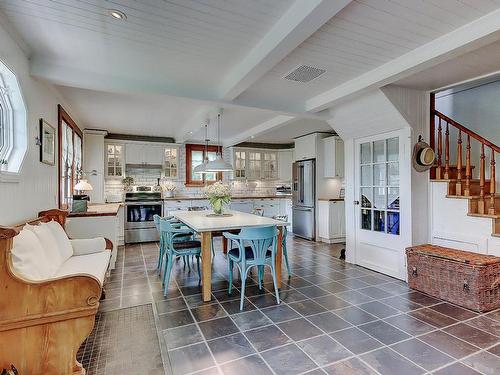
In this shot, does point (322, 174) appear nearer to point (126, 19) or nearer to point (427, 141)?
point (427, 141)

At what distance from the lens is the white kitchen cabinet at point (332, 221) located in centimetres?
602

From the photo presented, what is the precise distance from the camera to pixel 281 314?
2699 mm

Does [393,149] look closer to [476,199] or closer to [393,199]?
[393,199]

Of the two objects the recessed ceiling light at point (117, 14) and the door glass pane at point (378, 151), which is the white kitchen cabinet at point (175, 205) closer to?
the door glass pane at point (378, 151)

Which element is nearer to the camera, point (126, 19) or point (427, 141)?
point (126, 19)

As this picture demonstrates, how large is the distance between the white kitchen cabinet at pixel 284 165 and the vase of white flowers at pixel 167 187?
297cm

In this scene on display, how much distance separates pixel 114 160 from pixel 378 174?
217 inches

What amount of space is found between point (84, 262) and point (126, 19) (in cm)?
216

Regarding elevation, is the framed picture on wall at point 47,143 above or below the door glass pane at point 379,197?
above

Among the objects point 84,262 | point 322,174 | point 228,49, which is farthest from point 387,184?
point 84,262

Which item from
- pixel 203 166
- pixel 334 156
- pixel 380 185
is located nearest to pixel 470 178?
pixel 380 185

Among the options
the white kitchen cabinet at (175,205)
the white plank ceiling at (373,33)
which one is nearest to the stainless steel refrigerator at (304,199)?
the white kitchen cabinet at (175,205)

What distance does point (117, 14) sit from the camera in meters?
2.02

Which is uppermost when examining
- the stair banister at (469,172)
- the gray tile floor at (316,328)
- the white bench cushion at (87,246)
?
the stair banister at (469,172)
